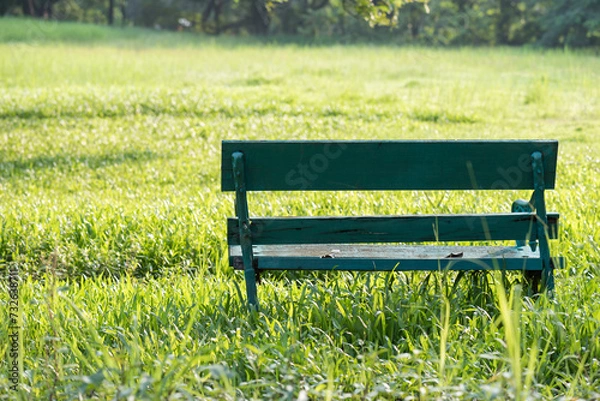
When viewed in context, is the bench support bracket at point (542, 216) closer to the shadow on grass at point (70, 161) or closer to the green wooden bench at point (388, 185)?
the green wooden bench at point (388, 185)

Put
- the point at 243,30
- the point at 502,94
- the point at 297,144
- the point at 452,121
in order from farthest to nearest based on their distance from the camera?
1. the point at 243,30
2. the point at 502,94
3. the point at 452,121
4. the point at 297,144

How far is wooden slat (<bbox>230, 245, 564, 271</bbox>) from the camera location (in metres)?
3.91

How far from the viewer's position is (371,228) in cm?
392

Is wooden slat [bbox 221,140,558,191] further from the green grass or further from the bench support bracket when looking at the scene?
the green grass

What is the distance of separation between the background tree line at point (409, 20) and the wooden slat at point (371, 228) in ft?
86.5

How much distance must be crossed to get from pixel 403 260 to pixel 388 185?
40 cm

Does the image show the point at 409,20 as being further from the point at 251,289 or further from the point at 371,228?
the point at 251,289

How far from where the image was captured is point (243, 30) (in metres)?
48.9

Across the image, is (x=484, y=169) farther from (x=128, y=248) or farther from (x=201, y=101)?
(x=201, y=101)

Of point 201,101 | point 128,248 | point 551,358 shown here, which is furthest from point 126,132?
point 551,358

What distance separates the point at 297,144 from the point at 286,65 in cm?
1995

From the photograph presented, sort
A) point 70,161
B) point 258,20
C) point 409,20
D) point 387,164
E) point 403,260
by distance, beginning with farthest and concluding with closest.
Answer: point 258,20
point 409,20
point 70,161
point 403,260
point 387,164

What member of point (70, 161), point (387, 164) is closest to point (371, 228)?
point (387, 164)

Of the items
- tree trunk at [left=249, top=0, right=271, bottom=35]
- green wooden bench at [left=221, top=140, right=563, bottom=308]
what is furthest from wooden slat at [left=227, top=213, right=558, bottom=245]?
tree trunk at [left=249, top=0, right=271, bottom=35]
